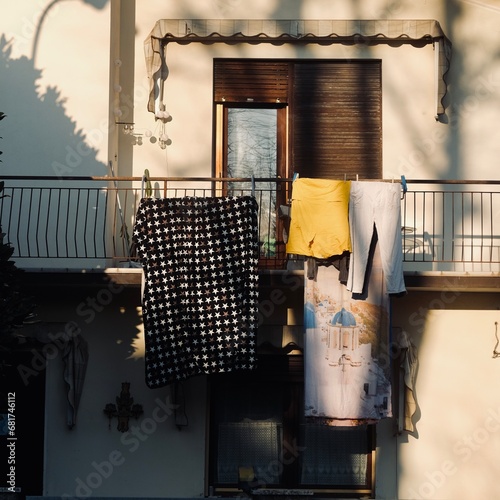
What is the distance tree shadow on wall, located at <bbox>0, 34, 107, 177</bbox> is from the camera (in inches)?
548

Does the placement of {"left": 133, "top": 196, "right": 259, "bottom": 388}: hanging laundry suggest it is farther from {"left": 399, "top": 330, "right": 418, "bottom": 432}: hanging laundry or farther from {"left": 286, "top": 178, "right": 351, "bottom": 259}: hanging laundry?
{"left": 399, "top": 330, "right": 418, "bottom": 432}: hanging laundry

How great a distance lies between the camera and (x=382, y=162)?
14375mm

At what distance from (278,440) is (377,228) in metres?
2.96

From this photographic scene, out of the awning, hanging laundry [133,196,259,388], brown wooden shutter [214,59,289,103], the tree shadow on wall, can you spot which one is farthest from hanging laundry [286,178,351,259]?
the tree shadow on wall

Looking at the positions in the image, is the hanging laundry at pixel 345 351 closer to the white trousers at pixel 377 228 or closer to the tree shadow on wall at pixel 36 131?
the white trousers at pixel 377 228

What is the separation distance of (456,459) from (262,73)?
17.4 feet

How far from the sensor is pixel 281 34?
Result: 47.6 feet

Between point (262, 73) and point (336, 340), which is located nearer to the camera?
point (336, 340)

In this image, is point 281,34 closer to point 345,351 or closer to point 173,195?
point 173,195

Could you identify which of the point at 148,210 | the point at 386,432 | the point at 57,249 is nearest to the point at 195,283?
the point at 148,210

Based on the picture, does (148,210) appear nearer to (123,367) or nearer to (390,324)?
(123,367)

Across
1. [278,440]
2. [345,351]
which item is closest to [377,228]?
[345,351]

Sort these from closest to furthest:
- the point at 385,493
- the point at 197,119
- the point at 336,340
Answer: the point at 336,340 → the point at 385,493 → the point at 197,119

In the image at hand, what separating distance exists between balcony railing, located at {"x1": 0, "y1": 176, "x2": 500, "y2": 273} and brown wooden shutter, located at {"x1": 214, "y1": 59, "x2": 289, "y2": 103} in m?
1.09
